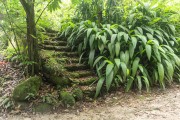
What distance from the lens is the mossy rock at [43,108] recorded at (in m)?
3.03

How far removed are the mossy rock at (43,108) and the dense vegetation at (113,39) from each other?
27.2 inches

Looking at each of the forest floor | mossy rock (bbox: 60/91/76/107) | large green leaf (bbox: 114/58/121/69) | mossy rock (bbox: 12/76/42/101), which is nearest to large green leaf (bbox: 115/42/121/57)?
large green leaf (bbox: 114/58/121/69)

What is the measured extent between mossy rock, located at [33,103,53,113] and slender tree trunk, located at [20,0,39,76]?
68 cm

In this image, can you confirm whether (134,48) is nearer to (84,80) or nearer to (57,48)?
(84,80)

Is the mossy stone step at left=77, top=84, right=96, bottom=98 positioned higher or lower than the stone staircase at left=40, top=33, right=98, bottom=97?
lower

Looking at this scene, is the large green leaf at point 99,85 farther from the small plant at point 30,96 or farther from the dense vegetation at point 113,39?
the small plant at point 30,96

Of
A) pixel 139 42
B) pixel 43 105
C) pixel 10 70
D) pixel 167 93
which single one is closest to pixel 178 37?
pixel 139 42

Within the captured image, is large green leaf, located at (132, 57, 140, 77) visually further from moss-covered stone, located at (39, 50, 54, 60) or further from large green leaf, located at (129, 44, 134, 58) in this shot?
moss-covered stone, located at (39, 50, 54, 60)

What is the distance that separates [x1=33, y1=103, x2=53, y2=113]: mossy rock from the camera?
3.03 meters

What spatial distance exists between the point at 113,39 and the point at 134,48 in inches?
16.8

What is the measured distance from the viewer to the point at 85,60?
428 centimetres

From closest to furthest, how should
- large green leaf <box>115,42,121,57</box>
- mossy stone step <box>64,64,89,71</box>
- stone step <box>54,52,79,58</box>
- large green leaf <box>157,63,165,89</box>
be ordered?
1. large green leaf <box>157,63,165,89</box>
2. large green leaf <box>115,42,121,57</box>
3. mossy stone step <box>64,64,89,71</box>
4. stone step <box>54,52,79,58</box>

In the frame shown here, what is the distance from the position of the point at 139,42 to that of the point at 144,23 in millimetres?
630

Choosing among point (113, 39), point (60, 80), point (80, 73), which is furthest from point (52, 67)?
point (113, 39)
